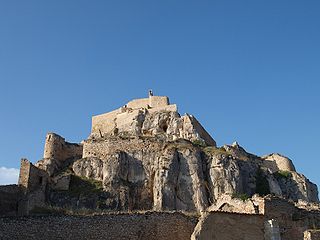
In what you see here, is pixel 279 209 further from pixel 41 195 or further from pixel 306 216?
pixel 41 195

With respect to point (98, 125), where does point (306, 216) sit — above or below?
below

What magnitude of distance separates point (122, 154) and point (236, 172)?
1091 centimetres

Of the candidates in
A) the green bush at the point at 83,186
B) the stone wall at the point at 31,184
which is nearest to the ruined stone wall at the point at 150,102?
the green bush at the point at 83,186

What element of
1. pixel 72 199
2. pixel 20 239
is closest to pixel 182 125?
pixel 72 199

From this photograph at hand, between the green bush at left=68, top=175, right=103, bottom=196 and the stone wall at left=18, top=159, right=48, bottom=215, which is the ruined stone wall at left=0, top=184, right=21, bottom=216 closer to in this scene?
the stone wall at left=18, top=159, right=48, bottom=215

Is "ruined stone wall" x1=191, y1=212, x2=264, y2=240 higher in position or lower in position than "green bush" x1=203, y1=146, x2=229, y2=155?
lower

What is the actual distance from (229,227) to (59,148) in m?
32.3

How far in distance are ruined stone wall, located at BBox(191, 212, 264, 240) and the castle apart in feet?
7.67

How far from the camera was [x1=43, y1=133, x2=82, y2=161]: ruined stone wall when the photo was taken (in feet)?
167

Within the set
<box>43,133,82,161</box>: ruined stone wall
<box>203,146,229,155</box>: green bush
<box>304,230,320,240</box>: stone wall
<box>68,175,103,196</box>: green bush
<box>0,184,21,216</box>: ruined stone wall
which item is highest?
<box>43,133,82,161</box>: ruined stone wall

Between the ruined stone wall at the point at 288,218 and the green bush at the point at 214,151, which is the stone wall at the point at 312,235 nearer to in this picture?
the ruined stone wall at the point at 288,218

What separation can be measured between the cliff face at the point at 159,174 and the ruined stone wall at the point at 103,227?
1236cm

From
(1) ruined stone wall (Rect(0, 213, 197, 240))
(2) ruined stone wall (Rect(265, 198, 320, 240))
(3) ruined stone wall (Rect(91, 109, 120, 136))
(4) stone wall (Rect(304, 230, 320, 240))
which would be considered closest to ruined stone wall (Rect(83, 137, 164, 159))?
(3) ruined stone wall (Rect(91, 109, 120, 136))

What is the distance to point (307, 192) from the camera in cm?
5231
